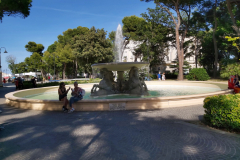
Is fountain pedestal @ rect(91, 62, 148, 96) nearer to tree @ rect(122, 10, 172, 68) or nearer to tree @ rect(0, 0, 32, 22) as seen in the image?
tree @ rect(0, 0, 32, 22)

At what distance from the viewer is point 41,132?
423 centimetres

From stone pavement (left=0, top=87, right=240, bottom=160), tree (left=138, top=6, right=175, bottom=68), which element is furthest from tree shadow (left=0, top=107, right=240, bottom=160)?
tree (left=138, top=6, right=175, bottom=68)

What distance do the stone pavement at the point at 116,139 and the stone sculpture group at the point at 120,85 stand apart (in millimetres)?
4488

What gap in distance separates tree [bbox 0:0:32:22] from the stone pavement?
1393 centimetres

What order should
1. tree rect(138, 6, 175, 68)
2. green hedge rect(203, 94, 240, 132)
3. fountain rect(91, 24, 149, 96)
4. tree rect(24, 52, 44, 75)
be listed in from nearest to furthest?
green hedge rect(203, 94, 240, 132) → fountain rect(91, 24, 149, 96) → tree rect(138, 6, 175, 68) → tree rect(24, 52, 44, 75)

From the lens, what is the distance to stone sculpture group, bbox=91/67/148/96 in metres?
9.87

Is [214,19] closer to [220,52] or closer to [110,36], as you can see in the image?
[220,52]

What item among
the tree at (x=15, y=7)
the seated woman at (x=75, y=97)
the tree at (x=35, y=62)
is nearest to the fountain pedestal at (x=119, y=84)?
the seated woman at (x=75, y=97)

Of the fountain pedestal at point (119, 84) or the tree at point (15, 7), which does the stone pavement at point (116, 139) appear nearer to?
the fountain pedestal at point (119, 84)

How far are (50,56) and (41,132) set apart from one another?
44.3 meters

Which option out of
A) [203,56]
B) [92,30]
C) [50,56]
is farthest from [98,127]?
[50,56]

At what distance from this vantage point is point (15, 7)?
52.5 ft

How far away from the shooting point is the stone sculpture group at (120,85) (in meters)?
9.87

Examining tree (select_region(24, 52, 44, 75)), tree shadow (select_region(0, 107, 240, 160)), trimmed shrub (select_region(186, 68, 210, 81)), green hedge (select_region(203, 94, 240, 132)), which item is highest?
tree (select_region(24, 52, 44, 75))
